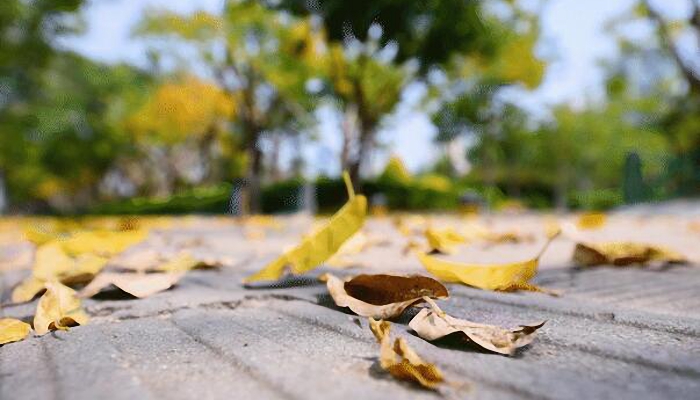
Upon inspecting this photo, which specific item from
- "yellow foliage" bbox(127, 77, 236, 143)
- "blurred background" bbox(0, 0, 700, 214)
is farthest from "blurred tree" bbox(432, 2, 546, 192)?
"yellow foliage" bbox(127, 77, 236, 143)

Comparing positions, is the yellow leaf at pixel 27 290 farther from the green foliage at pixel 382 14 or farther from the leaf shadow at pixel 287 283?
the green foliage at pixel 382 14

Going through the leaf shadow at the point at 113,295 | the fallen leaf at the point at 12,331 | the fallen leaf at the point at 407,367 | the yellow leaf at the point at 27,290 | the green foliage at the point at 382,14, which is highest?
the green foliage at the point at 382,14

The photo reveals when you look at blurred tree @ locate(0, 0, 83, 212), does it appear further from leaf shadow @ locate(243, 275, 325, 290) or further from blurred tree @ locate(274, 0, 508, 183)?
leaf shadow @ locate(243, 275, 325, 290)

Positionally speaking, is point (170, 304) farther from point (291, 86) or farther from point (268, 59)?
point (291, 86)

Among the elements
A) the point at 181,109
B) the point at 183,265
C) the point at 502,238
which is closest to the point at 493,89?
the point at 181,109

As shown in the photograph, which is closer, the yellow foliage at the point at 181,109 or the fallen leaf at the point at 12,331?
the fallen leaf at the point at 12,331

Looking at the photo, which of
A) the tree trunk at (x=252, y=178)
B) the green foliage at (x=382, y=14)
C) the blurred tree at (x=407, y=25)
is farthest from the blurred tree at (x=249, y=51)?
the green foliage at (x=382, y=14)
